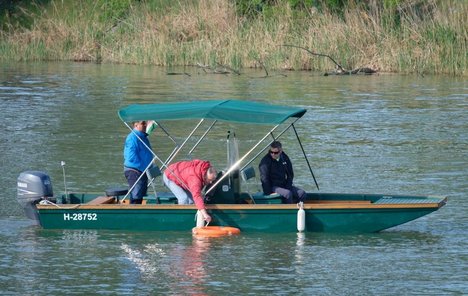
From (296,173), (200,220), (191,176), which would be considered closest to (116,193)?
(191,176)

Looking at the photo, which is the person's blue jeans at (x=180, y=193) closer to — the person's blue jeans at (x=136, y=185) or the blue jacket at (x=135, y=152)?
the person's blue jeans at (x=136, y=185)

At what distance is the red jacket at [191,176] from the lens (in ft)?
47.2

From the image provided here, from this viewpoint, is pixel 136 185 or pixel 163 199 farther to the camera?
pixel 163 199

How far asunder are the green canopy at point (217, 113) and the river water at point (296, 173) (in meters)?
1.43

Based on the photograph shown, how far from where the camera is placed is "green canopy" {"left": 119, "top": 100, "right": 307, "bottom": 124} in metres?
14.9

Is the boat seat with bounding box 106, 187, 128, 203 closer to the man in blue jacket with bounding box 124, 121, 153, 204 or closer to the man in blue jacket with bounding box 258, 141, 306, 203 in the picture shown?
the man in blue jacket with bounding box 124, 121, 153, 204

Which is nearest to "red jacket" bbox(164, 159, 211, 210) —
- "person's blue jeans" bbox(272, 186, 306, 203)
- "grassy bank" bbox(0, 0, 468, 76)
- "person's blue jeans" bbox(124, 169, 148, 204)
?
"person's blue jeans" bbox(124, 169, 148, 204)

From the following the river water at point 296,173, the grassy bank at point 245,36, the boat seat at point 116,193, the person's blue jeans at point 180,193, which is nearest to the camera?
the river water at point 296,173

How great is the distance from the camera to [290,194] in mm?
15047

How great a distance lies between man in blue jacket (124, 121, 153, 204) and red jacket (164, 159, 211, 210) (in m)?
0.50

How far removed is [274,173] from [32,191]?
3.00 metres

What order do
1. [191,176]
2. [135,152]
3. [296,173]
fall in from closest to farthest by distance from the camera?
[191,176]
[135,152]
[296,173]

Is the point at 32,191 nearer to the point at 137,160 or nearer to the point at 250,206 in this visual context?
the point at 137,160

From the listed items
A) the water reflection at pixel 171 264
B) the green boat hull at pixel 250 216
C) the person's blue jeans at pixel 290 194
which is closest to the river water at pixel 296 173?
the water reflection at pixel 171 264
